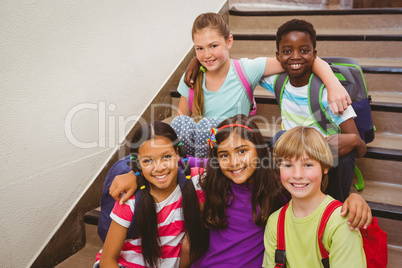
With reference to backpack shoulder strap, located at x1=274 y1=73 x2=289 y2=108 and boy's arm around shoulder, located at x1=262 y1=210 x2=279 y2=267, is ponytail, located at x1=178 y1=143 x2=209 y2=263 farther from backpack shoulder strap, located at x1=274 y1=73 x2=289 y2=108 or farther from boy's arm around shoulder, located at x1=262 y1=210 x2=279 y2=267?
backpack shoulder strap, located at x1=274 y1=73 x2=289 y2=108

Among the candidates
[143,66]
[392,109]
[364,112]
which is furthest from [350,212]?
[143,66]

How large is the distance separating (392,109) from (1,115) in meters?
1.88

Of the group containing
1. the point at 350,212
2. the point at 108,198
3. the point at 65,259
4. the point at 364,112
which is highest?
the point at 364,112

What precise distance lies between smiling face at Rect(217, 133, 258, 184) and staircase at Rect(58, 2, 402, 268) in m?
0.62

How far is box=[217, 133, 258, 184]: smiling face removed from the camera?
1.38 metres

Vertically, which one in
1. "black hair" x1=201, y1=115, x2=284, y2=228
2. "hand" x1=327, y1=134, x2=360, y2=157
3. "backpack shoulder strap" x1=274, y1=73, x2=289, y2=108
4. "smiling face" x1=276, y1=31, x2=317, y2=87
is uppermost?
"smiling face" x1=276, y1=31, x2=317, y2=87

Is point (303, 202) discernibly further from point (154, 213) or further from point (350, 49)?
point (350, 49)

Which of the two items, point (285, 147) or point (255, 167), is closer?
point (285, 147)

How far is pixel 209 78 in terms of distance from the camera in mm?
1955

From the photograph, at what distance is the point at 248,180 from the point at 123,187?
1.59 feet

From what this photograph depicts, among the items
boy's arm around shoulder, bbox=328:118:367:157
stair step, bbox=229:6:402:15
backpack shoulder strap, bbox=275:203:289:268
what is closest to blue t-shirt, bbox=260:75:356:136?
boy's arm around shoulder, bbox=328:118:367:157

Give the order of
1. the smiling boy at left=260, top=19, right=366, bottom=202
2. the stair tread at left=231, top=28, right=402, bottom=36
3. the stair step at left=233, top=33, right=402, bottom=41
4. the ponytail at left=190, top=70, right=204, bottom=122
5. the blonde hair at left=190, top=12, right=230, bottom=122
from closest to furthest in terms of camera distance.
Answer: the smiling boy at left=260, top=19, right=366, bottom=202 < the blonde hair at left=190, top=12, right=230, bottom=122 < the ponytail at left=190, top=70, right=204, bottom=122 < the stair step at left=233, top=33, right=402, bottom=41 < the stair tread at left=231, top=28, right=402, bottom=36

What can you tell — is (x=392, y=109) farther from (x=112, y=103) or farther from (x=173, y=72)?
(x=112, y=103)

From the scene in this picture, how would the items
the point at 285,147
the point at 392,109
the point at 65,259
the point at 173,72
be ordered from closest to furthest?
the point at 285,147
the point at 65,259
the point at 392,109
the point at 173,72
